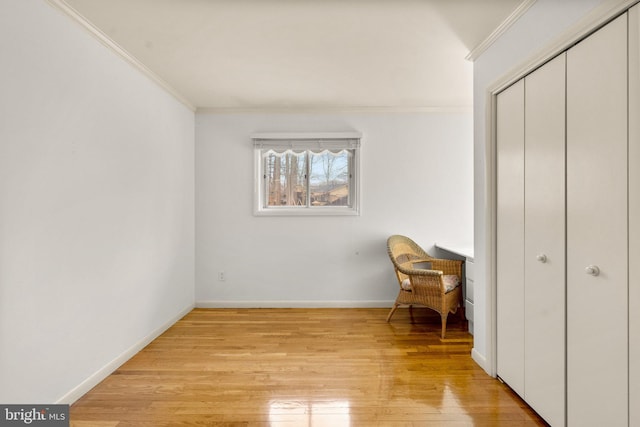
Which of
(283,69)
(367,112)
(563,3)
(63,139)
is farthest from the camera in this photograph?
(367,112)

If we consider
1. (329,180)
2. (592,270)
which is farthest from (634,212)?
(329,180)

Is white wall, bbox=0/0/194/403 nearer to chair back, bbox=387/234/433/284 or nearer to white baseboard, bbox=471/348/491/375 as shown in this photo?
chair back, bbox=387/234/433/284

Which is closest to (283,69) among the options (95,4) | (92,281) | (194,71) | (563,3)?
(194,71)

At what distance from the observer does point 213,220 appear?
13.6 ft

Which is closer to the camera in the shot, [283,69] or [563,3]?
[563,3]

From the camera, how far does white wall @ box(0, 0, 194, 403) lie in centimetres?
170

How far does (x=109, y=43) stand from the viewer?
2.41 metres

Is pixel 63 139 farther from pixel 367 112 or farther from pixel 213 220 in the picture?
pixel 367 112

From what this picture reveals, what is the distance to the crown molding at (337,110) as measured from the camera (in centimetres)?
404

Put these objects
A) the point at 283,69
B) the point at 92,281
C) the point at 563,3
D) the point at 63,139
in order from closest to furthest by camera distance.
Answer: the point at 563,3
the point at 63,139
the point at 92,281
the point at 283,69

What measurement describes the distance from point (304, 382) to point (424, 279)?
5.07ft

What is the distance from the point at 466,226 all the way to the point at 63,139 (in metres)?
3.91

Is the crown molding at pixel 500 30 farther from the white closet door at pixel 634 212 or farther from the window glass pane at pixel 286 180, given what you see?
the window glass pane at pixel 286 180

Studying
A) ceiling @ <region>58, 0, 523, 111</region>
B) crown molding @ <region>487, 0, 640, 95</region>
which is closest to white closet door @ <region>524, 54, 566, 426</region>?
crown molding @ <region>487, 0, 640, 95</region>
